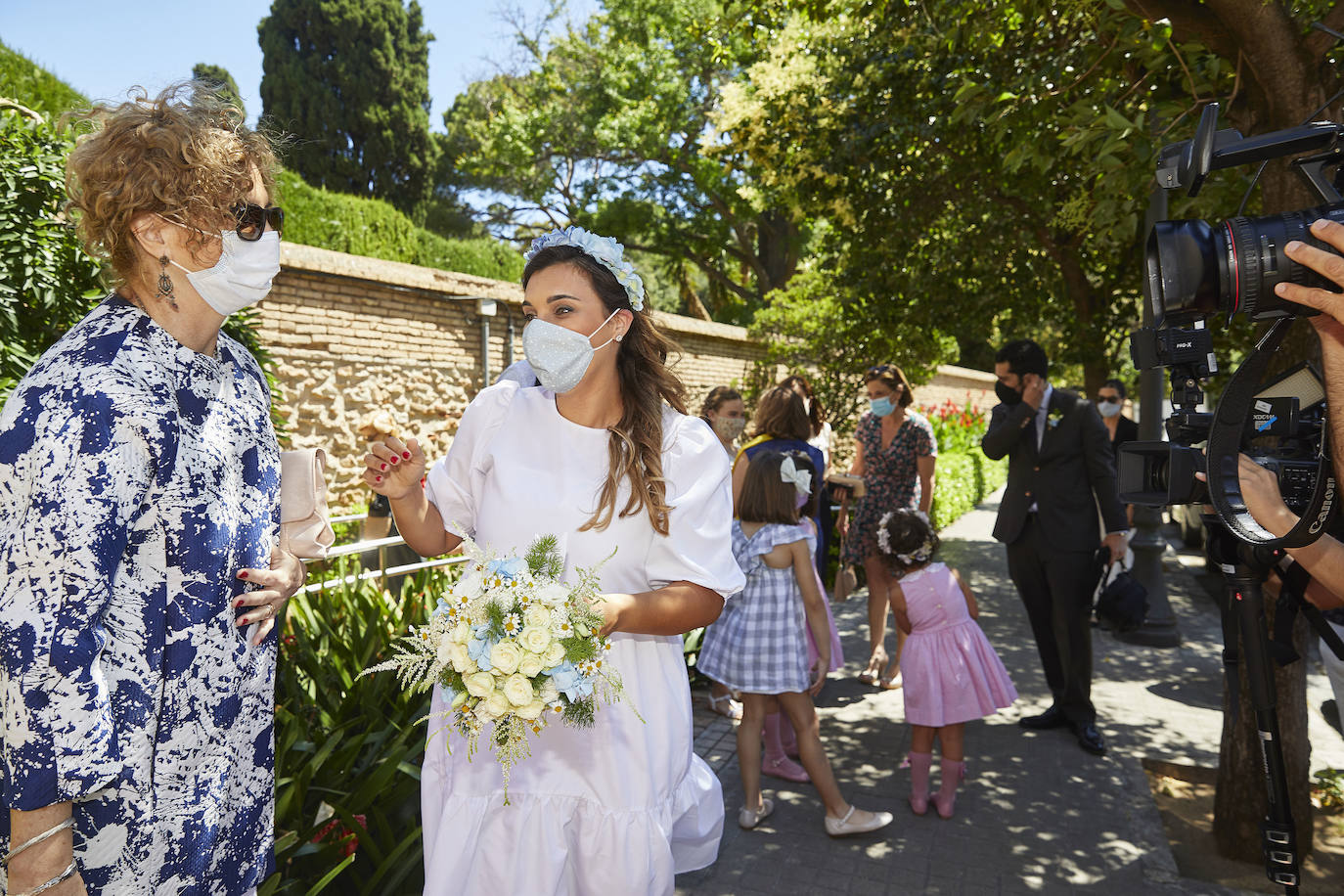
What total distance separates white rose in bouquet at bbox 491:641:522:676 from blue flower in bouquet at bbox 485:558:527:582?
5.5 inches

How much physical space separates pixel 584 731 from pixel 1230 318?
70.4 inches

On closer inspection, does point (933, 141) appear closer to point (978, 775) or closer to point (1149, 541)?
point (1149, 541)

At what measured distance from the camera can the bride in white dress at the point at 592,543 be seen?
1.87 meters

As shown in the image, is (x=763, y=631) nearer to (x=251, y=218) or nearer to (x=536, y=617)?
(x=536, y=617)

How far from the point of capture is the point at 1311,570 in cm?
198

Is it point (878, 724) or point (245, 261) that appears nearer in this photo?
point (245, 261)

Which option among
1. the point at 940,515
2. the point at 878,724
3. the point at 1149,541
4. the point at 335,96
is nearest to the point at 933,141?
the point at 1149,541

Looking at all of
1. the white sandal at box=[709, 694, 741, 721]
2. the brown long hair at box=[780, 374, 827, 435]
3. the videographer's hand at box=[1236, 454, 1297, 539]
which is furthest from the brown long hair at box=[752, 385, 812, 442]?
the videographer's hand at box=[1236, 454, 1297, 539]

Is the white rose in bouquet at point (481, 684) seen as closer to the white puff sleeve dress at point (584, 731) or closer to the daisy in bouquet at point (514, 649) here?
the daisy in bouquet at point (514, 649)

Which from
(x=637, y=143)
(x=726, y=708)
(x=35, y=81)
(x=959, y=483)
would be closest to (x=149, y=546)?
(x=726, y=708)

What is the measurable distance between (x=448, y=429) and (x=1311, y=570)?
710 centimetres

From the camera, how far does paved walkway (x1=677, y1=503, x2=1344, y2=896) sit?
10.9ft

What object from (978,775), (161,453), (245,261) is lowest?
(978,775)

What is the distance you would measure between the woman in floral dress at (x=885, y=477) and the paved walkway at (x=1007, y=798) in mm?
353
